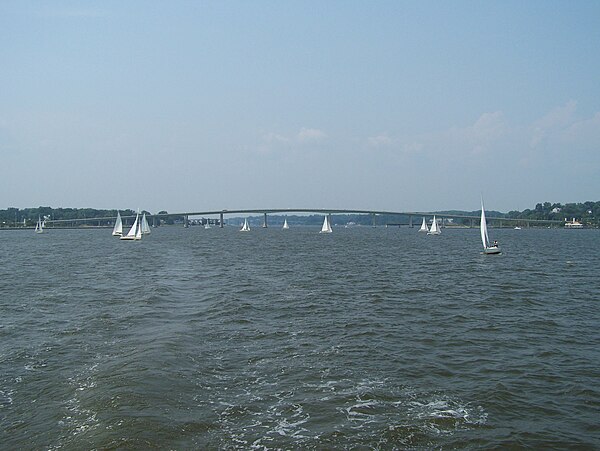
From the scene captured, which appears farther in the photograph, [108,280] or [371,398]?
[108,280]

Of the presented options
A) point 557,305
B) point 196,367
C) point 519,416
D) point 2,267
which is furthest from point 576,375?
point 2,267

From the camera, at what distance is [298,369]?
52.6ft

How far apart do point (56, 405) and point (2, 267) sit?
150 ft

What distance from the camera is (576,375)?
1580cm

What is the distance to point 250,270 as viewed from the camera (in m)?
47.2

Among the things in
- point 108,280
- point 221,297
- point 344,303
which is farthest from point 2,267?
point 344,303

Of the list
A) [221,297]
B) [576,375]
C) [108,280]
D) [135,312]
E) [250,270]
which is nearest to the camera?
[576,375]

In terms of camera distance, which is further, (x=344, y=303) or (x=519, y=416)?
(x=344, y=303)

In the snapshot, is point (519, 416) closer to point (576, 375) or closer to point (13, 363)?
point (576, 375)

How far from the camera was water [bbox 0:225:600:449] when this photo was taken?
11.5 meters

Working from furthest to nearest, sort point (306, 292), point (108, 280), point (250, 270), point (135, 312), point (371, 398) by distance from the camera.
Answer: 1. point (250, 270)
2. point (108, 280)
3. point (306, 292)
4. point (135, 312)
5. point (371, 398)

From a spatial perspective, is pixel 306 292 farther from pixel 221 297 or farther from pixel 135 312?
pixel 135 312

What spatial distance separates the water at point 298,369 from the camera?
1150 centimetres

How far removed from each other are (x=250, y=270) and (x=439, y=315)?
82.1ft
